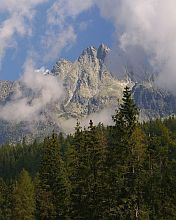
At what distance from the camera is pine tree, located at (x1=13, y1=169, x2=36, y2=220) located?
86.2 metres

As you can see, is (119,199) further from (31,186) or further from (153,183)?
(31,186)

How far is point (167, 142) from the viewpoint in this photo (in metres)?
97.6

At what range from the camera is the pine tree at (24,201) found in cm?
8625

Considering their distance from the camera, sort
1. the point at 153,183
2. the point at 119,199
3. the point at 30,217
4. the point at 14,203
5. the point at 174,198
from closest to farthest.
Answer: the point at 119,199 < the point at 174,198 < the point at 153,183 < the point at 30,217 < the point at 14,203

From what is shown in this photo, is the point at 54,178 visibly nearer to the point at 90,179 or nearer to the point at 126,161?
the point at 90,179

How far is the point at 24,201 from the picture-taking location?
3497 inches

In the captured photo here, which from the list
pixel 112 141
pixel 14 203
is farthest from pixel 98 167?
pixel 14 203

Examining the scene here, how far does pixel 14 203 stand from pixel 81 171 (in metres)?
47.9

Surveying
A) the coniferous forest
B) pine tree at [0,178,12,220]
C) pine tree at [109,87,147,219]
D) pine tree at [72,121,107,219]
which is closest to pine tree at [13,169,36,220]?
pine tree at [0,178,12,220]

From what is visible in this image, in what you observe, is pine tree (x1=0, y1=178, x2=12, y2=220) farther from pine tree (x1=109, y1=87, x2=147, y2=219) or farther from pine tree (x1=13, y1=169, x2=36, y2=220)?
pine tree (x1=109, y1=87, x2=147, y2=219)

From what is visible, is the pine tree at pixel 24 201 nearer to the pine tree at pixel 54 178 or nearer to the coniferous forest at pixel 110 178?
the coniferous forest at pixel 110 178

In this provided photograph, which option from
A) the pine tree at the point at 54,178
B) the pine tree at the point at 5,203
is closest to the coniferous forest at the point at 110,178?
the pine tree at the point at 54,178

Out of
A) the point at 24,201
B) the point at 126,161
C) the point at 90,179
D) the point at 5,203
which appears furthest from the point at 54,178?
the point at 5,203

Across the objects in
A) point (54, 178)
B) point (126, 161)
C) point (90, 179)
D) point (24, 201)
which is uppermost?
point (54, 178)
